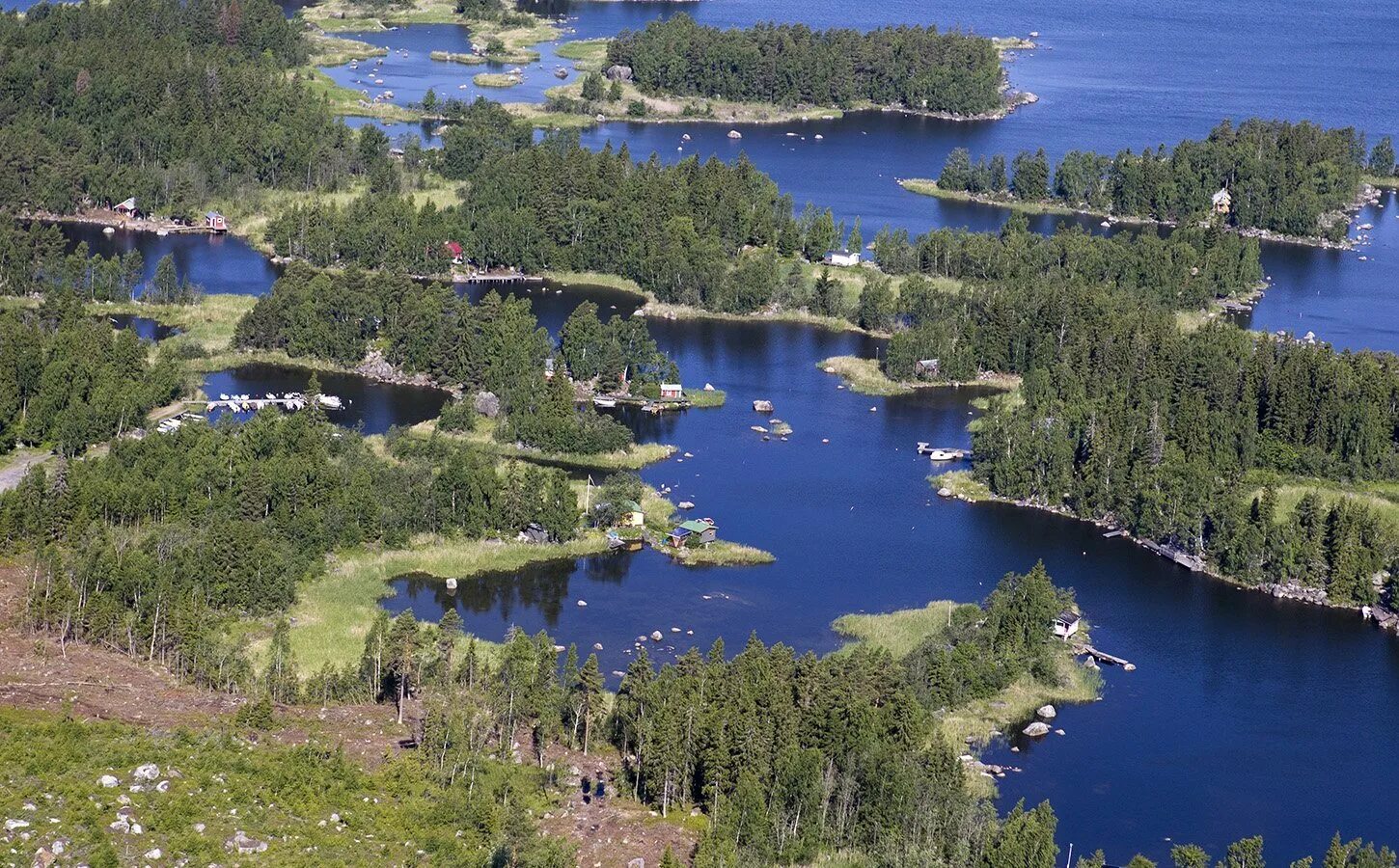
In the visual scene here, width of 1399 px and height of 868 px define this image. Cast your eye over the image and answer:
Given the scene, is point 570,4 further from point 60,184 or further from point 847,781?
point 847,781

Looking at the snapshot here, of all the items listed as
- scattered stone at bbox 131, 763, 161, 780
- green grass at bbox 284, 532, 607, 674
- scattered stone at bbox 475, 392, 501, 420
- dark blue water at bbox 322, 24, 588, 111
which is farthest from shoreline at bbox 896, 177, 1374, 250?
scattered stone at bbox 131, 763, 161, 780

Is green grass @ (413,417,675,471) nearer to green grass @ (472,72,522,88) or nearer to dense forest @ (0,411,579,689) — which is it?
dense forest @ (0,411,579,689)

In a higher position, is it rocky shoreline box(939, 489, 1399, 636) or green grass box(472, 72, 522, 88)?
green grass box(472, 72, 522, 88)

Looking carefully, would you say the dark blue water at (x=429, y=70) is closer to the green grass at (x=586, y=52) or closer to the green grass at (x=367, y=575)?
the green grass at (x=586, y=52)

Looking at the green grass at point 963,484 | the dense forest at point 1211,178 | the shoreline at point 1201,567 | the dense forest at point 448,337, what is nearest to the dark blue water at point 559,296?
the dense forest at point 448,337

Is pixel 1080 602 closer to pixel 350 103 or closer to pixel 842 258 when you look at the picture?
pixel 842 258

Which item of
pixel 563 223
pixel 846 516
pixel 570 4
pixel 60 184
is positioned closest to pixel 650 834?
pixel 846 516
